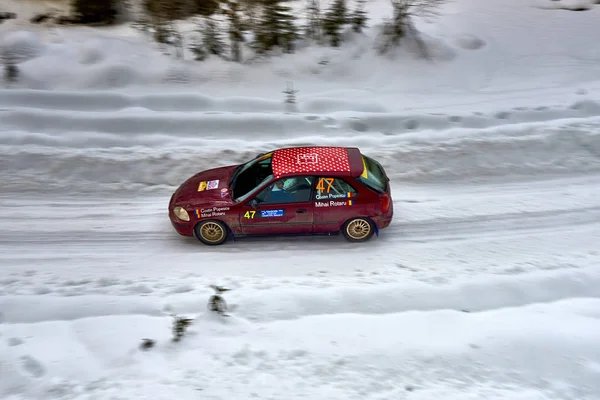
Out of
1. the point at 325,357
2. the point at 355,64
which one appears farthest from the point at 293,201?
the point at 355,64

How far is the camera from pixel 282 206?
6891mm

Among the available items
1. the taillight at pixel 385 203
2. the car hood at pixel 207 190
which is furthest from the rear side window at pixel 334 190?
the car hood at pixel 207 190

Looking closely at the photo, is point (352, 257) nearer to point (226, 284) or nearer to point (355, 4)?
point (226, 284)

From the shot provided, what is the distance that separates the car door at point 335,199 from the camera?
22.6ft

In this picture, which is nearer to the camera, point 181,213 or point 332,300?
point 332,300

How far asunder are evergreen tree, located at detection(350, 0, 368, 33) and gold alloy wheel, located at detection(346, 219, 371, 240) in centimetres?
762

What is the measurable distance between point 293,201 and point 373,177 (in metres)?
1.32

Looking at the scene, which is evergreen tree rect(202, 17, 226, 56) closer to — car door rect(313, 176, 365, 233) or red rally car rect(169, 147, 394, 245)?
red rally car rect(169, 147, 394, 245)

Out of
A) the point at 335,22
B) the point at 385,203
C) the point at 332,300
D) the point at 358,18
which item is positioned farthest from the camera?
the point at 358,18

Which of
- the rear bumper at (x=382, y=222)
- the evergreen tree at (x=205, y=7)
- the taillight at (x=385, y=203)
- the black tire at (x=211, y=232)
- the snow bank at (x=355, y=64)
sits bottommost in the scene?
the black tire at (x=211, y=232)

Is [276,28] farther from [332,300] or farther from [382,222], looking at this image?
[332,300]

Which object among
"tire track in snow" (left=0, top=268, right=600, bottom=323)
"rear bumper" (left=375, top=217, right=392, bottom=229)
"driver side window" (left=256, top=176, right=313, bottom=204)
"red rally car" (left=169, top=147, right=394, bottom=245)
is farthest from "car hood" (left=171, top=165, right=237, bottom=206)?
"rear bumper" (left=375, top=217, right=392, bottom=229)

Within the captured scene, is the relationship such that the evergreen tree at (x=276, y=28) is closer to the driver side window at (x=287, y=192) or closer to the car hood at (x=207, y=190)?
the car hood at (x=207, y=190)

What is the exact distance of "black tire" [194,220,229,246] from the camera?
279 inches
